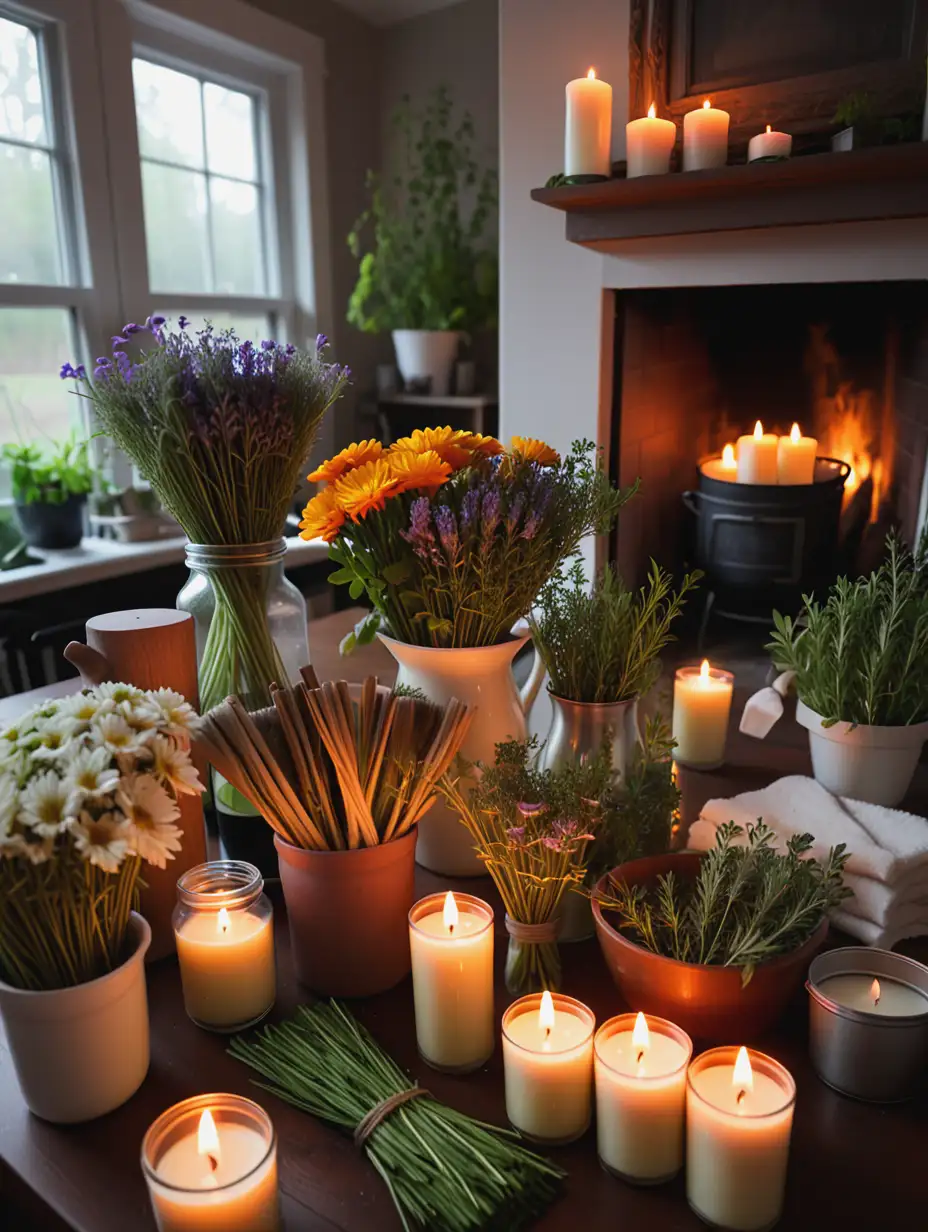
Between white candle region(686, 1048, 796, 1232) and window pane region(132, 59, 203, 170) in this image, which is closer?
white candle region(686, 1048, 796, 1232)

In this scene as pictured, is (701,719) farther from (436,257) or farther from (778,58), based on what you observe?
(436,257)

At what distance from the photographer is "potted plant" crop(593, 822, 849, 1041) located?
0.64 m

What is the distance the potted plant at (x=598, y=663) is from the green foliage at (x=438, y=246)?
2349 mm

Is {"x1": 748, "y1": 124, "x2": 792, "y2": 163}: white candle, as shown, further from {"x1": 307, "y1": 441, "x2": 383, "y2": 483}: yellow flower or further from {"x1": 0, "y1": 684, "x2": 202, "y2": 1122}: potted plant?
{"x1": 0, "y1": 684, "x2": 202, "y2": 1122}: potted plant

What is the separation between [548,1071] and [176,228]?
2901mm

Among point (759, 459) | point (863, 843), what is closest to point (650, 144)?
point (759, 459)

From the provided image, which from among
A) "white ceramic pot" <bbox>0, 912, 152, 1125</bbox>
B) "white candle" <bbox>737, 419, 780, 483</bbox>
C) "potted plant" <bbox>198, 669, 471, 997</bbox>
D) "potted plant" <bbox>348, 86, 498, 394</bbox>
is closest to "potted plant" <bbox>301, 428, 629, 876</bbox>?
"potted plant" <bbox>198, 669, 471, 997</bbox>

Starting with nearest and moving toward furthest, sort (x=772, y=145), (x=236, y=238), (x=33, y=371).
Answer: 1. (x=772, y=145)
2. (x=33, y=371)
3. (x=236, y=238)

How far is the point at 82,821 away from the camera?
54cm

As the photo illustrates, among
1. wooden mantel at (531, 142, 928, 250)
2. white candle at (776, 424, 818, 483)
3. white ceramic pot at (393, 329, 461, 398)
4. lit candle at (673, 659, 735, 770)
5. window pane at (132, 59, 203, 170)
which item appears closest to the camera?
lit candle at (673, 659, 735, 770)

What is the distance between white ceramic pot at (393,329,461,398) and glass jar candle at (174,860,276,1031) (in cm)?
261

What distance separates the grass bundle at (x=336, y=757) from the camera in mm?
690

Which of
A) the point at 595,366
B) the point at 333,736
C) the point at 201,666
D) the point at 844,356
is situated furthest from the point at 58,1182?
the point at 844,356

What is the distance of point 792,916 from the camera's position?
0.65 metres
